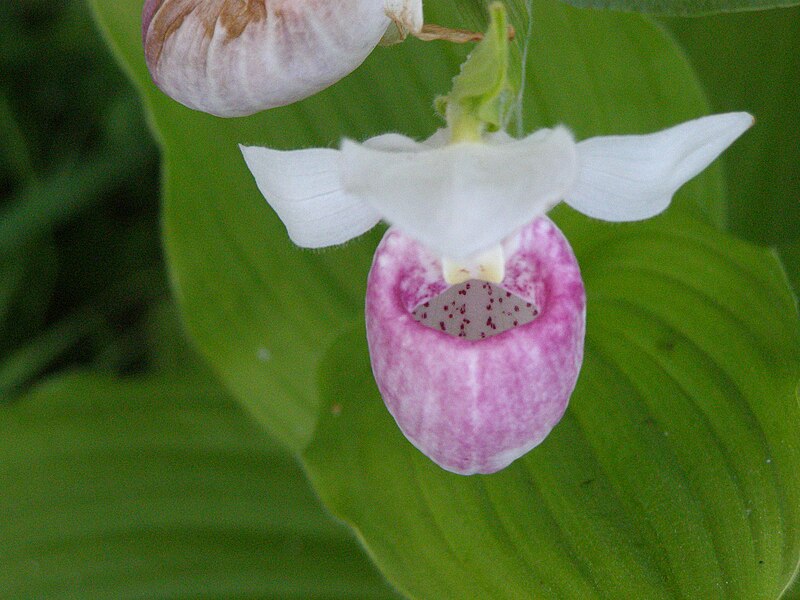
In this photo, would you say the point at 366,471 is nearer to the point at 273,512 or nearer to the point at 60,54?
Result: the point at 273,512

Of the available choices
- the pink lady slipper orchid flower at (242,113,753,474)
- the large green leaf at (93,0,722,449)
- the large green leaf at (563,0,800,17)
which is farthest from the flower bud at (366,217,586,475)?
the large green leaf at (93,0,722,449)

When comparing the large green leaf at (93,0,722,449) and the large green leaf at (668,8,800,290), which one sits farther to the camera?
the large green leaf at (668,8,800,290)

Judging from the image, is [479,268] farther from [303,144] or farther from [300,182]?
[303,144]

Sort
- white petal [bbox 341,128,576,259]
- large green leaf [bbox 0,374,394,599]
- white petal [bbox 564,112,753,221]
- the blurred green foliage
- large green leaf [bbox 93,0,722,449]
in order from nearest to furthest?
1. white petal [bbox 341,128,576,259]
2. white petal [bbox 564,112,753,221]
3. large green leaf [bbox 93,0,722,449]
4. large green leaf [bbox 0,374,394,599]
5. the blurred green foliage

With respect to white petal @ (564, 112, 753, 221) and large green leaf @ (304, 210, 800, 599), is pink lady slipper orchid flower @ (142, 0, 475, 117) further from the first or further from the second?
large green leaf @ (304, 210, 800, 599)

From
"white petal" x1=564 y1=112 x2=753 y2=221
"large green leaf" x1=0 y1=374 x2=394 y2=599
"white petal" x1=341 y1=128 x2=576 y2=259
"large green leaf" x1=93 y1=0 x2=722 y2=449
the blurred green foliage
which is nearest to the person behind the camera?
"white petal" x1=341 y1=128 x2=576 y2=259

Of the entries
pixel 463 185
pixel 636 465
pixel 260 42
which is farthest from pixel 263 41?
pixel 636 465

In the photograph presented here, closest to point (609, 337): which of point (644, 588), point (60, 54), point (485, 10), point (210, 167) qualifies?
point (644, 588)
